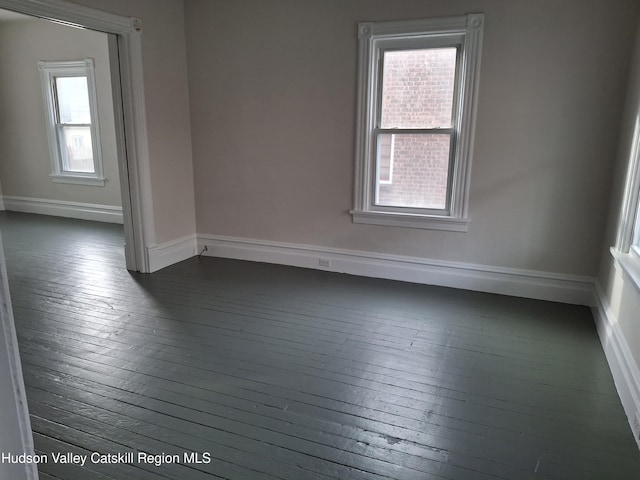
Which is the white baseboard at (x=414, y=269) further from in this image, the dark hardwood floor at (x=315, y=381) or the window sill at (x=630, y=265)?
the window sill at (x=630, y=265)

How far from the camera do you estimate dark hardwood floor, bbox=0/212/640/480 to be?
1.94 metres

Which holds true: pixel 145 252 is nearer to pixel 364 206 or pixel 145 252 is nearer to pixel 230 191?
pixel 230 191

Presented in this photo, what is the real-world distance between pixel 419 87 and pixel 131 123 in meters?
2.64

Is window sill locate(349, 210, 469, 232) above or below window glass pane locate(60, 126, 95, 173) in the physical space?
below

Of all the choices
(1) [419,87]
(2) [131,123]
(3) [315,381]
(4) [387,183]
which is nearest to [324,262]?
(4) [387,183]

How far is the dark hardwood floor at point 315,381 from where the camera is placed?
76.3 inches

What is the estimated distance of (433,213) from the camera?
4051mm

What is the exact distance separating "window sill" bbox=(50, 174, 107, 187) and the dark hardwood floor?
9.38 feet

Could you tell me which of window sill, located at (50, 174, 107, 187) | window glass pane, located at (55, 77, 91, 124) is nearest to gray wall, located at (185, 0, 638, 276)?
window sill, located at (50, 174, 107, 187)

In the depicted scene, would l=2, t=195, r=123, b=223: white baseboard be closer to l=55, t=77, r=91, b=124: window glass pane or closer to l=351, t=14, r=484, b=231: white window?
l=55, t=77, r=91, b=124: window glass pane

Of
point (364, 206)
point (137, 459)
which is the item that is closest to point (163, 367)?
point (137, 459)

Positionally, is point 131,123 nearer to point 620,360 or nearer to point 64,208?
point 64,208

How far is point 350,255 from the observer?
4422 mm

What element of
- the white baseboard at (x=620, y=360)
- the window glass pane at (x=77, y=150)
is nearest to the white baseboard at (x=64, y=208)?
the window glass pane at (x=77, y=150)
